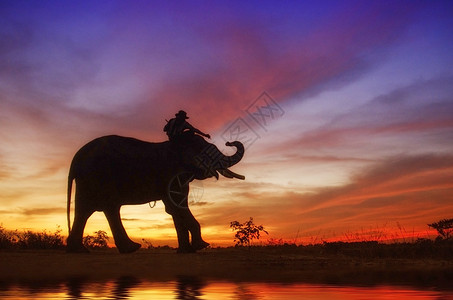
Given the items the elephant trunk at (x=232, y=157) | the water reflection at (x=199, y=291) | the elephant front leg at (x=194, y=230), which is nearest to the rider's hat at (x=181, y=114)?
the elephant trunk at (x=232, y=157)

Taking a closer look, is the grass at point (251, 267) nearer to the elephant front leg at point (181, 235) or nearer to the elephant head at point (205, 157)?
the elephant front leg at point (181, 235)

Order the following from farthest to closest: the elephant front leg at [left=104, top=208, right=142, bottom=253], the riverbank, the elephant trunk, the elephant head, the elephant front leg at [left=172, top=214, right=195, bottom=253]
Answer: the elephant trunk < the elephant head < the elephant front leg at [left=104, top=208, right=142, bottom=253] < the elephant front leg at [left=172, top=214, right=195, bottom=253] < the riverbank

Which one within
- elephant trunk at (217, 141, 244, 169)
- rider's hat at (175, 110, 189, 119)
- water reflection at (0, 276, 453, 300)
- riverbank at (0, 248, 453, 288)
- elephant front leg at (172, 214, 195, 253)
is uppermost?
rider's hat at (175, 110, 189, 119)

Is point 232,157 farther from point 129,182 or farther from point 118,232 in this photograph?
point 118,232

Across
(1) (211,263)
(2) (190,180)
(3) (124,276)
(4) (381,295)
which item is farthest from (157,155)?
(4) (381,295)

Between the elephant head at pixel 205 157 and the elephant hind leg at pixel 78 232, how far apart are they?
3786 millimetres

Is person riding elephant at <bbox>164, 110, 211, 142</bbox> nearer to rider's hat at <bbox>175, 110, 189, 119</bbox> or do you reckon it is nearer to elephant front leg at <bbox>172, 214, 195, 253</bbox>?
rider's hat at <bbox>175, 110, 189, 119</bbox>

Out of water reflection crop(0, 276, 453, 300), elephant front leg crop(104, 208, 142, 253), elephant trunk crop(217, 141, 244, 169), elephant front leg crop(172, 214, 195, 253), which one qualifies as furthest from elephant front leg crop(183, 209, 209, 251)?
water reflection crop(0, 276, 453, 300)

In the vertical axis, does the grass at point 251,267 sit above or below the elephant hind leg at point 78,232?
below

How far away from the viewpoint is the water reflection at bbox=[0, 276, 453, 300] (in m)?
10.3

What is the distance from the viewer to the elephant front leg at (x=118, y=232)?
69.4 feet

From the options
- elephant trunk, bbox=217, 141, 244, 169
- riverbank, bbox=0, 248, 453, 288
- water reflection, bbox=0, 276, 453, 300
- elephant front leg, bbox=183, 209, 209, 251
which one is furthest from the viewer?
elephant trunk, bbox=217, 141, 244, 169

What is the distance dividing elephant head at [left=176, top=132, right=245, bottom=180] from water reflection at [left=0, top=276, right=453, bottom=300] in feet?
29.1

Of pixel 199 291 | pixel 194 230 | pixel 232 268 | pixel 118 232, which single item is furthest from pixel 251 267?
pixel 199 291
